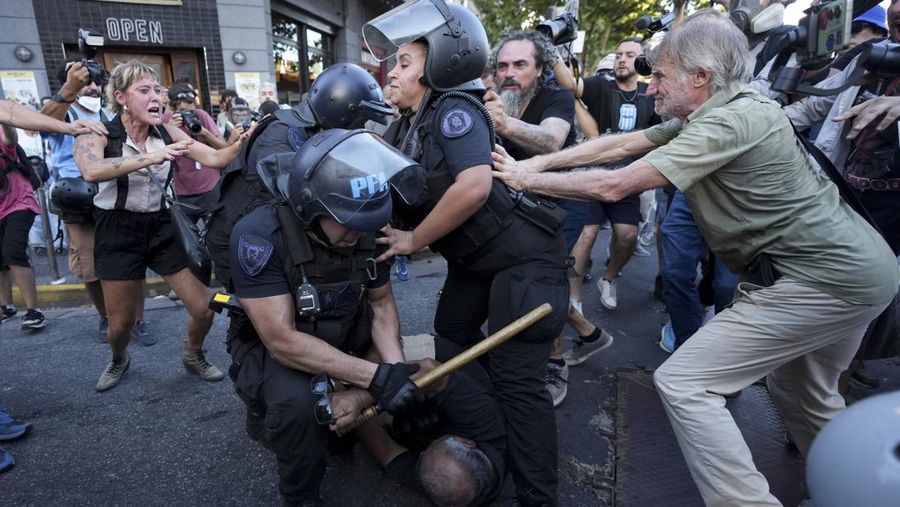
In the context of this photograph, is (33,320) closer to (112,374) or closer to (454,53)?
(112,374)

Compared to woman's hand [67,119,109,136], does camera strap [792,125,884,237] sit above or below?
below

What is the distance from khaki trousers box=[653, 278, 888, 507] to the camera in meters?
1.70

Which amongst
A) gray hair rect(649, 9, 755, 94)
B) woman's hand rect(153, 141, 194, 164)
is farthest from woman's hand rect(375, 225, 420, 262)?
woman's hand rect(153, 141, 194, 164)

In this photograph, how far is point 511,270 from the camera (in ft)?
7.01

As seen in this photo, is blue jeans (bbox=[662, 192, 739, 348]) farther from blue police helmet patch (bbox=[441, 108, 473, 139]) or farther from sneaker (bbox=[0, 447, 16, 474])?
sneaker (bbox=[0, 447, 16, 474])

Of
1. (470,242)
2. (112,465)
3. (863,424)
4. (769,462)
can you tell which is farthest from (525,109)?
(112,465)

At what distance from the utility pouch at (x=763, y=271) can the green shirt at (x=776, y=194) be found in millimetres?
25

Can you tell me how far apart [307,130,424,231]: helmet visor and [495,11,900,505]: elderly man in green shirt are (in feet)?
2.27

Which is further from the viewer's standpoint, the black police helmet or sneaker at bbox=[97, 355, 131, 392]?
sneaker at bbox=[97, 355, 131, 392]

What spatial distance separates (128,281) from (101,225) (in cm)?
36

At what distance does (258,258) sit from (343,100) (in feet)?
4.25

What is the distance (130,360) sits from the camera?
345 centimetres

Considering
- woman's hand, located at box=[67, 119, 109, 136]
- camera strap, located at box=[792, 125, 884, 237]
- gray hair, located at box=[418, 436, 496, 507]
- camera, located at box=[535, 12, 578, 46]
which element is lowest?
gray hair, located at box=[418, 436, 496, 507]

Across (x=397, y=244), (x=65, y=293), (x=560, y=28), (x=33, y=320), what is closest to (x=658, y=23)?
(x=560, y=28)
